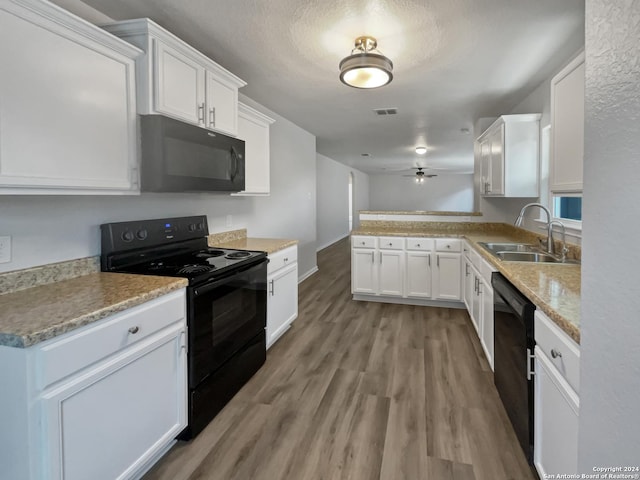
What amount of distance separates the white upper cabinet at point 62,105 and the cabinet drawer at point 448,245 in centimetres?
316

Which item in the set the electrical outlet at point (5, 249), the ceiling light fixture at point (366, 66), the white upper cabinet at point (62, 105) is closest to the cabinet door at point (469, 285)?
the ceiling light fixture at point (366, 66)

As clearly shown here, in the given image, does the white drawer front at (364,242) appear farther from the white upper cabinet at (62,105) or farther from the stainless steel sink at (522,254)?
the white upper cabinet at (62,105)

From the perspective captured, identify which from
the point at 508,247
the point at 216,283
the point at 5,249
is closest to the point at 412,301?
the point at 508,247

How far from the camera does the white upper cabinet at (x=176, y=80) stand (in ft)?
6.14

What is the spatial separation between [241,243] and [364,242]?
5.43ft

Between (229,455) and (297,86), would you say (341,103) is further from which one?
(229,455)

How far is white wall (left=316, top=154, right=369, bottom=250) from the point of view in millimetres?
8281

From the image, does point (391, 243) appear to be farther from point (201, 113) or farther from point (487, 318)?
point (201, 113)

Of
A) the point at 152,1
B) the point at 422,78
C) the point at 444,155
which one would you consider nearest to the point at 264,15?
the point at 152,1

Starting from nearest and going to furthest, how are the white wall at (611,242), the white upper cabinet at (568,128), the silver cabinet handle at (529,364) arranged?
A: the white wall at (611,242) < the silver cabinet handle at (529,364) < the white upper cabinet at (568,128)

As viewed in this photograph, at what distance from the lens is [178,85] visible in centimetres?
206

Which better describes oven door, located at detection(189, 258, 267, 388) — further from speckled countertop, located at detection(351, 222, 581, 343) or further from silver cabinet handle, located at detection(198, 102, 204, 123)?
speckled countertop, located at detection(351, 222, 581, 343)

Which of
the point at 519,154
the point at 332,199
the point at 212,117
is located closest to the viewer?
the point at 212,117

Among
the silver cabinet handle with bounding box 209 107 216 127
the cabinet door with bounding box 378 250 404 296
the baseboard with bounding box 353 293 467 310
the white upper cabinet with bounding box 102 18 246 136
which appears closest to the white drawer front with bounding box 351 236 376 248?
the cabinet door with bounding box 378 250 404 296
